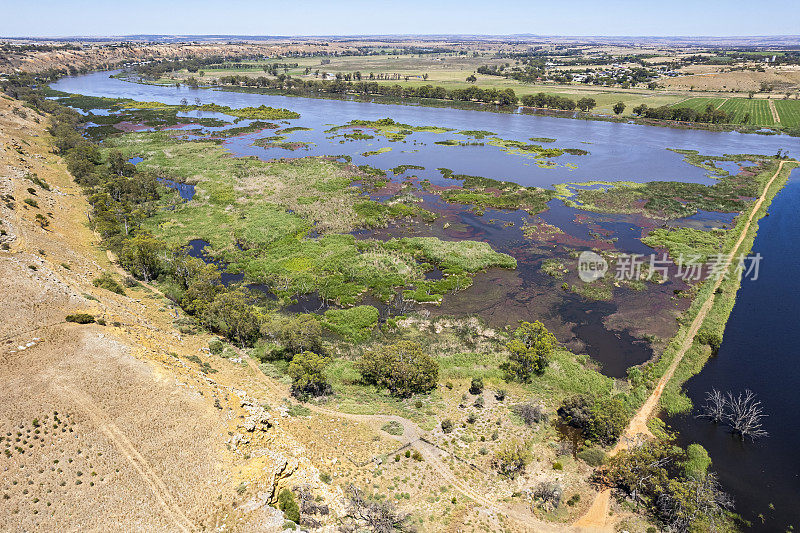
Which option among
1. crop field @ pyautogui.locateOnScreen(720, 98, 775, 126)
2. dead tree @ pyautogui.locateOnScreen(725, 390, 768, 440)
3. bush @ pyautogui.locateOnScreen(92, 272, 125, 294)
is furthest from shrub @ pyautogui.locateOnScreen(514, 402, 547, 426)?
crop field @ pyautogui.locateOnScreen(720, 98, 775, 126)

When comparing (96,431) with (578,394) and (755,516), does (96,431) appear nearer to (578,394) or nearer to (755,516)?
(578,394)

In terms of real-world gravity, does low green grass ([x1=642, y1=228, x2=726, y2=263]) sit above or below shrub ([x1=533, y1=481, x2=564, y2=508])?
above

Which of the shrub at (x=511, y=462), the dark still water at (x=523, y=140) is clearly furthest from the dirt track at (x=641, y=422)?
the dark still water at (x=523, y=140)

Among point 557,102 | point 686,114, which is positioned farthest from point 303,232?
point 686,114

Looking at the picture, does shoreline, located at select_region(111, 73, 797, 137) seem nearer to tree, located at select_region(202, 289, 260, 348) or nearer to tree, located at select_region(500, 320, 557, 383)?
tree, located at select_region(500, 320, 557, 383)

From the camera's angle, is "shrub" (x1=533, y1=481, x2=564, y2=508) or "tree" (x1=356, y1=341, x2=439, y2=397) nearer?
"shrub" (x1=533, y1=481, x2=564, y2=508)

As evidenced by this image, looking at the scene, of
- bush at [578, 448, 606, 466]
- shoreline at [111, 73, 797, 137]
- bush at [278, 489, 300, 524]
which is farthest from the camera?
shoreline at [111, 73, 797, 137]

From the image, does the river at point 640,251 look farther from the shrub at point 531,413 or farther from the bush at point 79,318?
the bush at point 79,318
